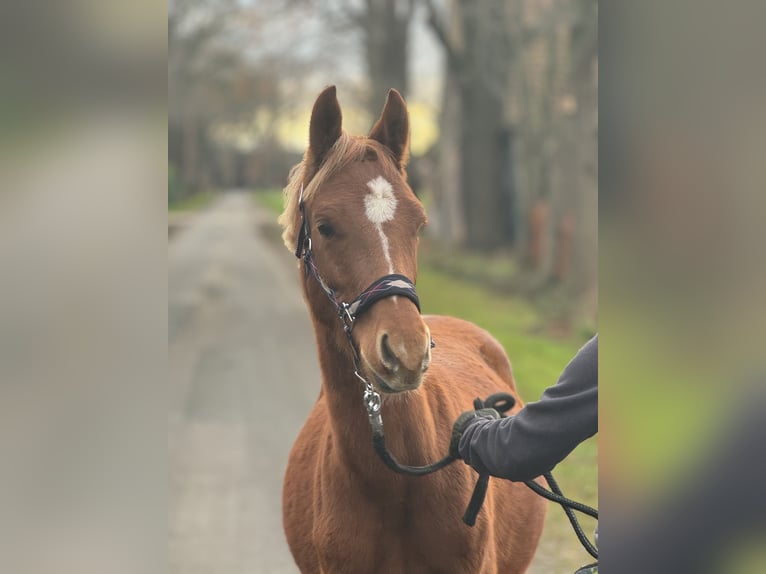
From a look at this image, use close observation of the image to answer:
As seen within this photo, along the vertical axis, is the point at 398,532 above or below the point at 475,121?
below

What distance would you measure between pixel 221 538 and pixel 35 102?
4497mm

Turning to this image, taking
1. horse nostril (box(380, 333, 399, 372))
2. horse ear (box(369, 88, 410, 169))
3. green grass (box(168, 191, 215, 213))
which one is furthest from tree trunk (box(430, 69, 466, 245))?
green grass (box(168, 191, 215, 213))

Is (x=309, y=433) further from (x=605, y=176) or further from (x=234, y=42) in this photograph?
(x=234, y=42)

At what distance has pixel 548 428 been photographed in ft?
5.68

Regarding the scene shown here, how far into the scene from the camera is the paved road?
4.93m

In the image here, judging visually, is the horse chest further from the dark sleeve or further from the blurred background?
the blurred background

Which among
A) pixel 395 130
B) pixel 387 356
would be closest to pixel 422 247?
pixel 395 130

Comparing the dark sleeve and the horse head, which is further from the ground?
the horse head

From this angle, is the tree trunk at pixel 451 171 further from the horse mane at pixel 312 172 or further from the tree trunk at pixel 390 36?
the horse mane at pixel 312 172

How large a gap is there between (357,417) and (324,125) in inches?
34.5

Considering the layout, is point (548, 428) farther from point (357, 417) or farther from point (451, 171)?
point (451, 171)

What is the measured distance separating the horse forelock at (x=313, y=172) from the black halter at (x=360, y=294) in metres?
0.06

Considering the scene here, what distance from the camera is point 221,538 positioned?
196 inches

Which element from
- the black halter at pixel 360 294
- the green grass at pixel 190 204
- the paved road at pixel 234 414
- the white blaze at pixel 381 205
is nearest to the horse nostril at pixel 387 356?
the black halter at pixel 360 294
